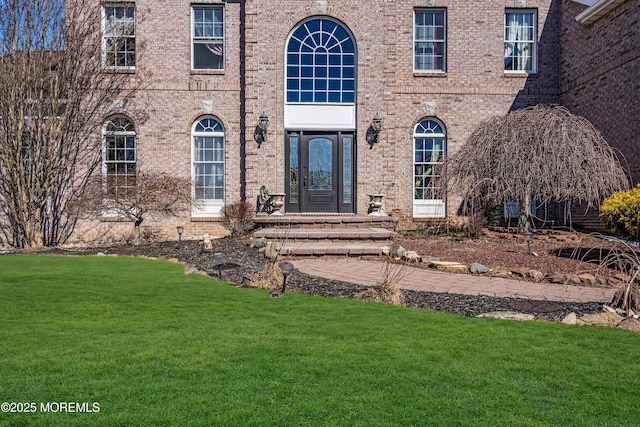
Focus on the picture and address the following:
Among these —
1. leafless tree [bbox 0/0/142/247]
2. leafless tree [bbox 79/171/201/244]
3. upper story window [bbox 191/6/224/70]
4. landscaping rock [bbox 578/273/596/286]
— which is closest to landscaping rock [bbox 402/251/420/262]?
landscaping rock [bbox 578/273/596/286]

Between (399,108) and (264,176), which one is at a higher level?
(399,108)

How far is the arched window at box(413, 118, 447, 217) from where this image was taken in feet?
48.2

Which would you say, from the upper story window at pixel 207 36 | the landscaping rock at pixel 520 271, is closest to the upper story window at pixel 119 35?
the upper story window at pixel 207 36

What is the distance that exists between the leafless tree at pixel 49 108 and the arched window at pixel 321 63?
4.73 m

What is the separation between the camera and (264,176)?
1370 centimetres

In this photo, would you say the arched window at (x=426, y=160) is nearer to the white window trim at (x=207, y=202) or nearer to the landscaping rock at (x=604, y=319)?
the white window trim at (x=207, y=202)

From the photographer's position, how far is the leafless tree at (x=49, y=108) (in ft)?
41.1

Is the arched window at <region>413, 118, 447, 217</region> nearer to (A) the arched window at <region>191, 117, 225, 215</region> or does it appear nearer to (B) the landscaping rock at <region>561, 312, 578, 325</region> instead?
(A) the arched window at <region>191, 117, 225, 215</region>

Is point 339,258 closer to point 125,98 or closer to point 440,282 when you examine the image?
point 440,282

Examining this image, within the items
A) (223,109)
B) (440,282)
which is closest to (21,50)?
(223,109)

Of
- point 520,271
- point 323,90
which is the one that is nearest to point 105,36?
point 323,90

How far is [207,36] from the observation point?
1426 cm

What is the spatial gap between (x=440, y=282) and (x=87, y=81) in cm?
1174

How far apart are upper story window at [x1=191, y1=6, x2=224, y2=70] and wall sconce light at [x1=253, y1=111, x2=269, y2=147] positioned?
2277 millimetres
